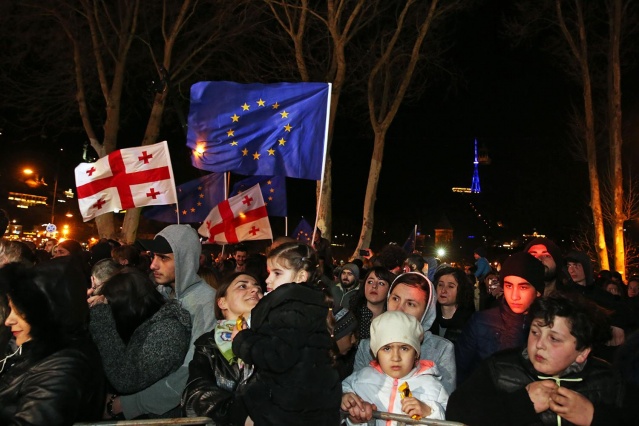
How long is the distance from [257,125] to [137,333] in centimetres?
472

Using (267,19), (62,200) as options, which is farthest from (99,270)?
(62,200)

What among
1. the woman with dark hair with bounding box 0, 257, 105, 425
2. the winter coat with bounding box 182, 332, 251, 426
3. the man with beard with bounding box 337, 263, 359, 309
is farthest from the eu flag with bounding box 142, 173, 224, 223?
the woman with dark hair with bounding box 0, 257, 105, 425

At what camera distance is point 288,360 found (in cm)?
337

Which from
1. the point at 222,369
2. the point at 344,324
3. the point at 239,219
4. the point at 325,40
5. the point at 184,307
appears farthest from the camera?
the point at 325,40

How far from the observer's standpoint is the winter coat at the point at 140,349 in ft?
13.7

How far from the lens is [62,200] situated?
180 feet

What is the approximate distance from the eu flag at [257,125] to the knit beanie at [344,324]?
3637 mm

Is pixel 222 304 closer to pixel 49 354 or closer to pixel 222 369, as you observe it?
pixel 222 369

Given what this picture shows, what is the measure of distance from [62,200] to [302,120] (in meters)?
50.5

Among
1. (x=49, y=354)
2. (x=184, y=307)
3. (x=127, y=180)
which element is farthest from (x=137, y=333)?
(x=127, y=180)

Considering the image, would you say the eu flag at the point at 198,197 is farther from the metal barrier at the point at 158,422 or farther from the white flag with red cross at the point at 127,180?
the metal barrier at the point at 158,422

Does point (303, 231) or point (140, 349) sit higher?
point (303, 231)

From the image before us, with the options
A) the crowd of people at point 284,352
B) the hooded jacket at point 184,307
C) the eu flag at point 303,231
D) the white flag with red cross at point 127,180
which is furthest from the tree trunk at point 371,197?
the hooded jacket at point 184,307

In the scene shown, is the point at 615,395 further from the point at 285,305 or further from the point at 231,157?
the point at 231,157
